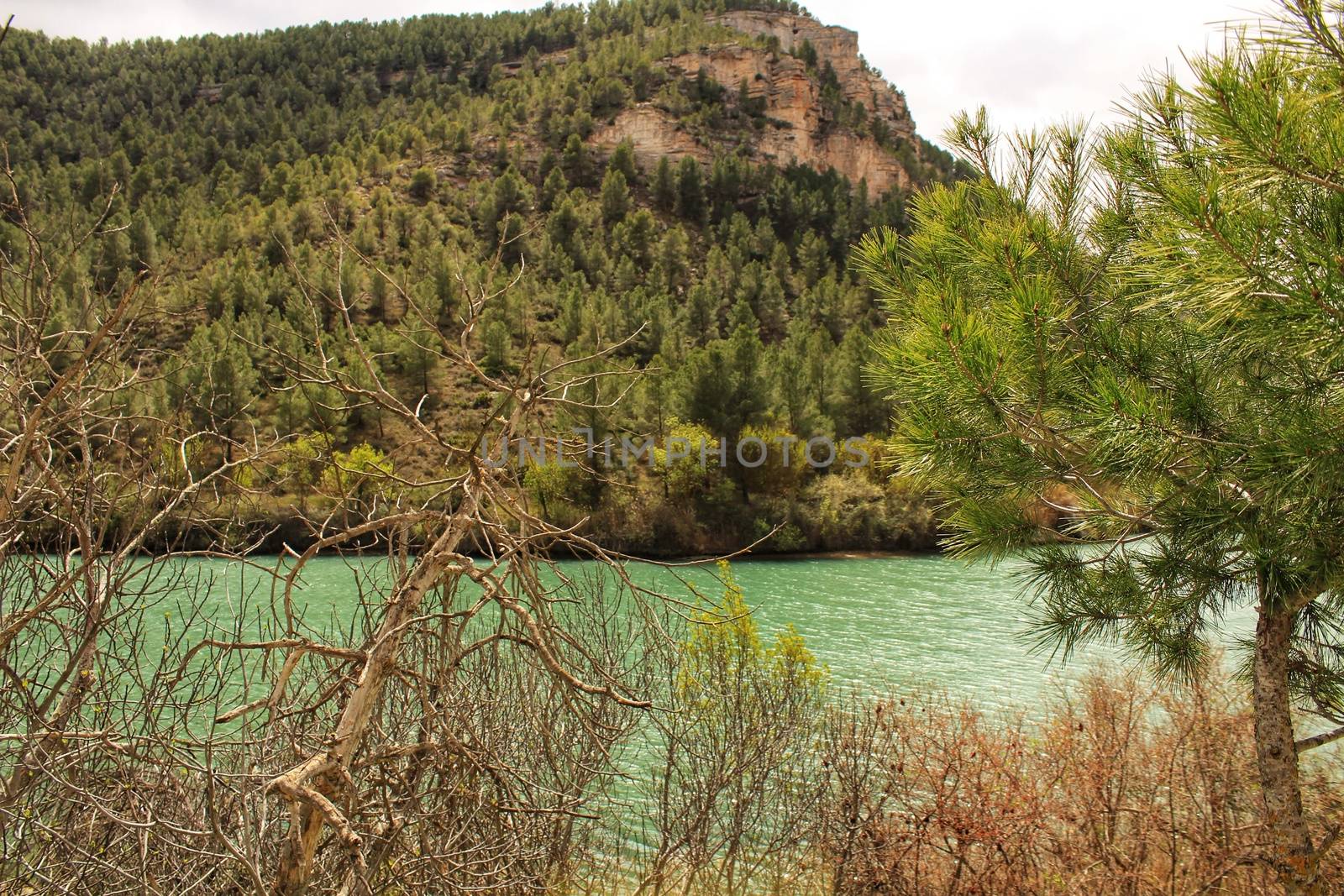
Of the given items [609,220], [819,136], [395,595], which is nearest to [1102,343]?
[395,595]

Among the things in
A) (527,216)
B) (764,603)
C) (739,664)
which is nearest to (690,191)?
(527,216)

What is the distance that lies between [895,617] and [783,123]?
8036cm

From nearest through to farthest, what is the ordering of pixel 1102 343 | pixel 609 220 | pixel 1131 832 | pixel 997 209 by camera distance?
pixel 1102 343 < pixel 997 209 < pixel 1131 832 < pixel 609 220

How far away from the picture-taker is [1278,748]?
3.38 metres

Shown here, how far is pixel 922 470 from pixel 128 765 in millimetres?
2769

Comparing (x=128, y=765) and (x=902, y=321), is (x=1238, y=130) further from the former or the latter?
(x=128, y=765)

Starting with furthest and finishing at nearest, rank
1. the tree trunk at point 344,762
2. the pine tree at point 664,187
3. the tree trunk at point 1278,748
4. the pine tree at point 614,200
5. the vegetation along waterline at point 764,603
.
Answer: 1. the pine tree at point 664,187
2. the pine tree at point 614,200
3. the tree trunk at point 1278,748
4. the vegetation along waterline at point 764,603
5. the tree trunk at point 344,762

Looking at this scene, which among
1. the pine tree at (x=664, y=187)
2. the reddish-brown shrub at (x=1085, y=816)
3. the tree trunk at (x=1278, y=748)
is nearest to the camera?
the tree trunk at (x=1278, y=748)

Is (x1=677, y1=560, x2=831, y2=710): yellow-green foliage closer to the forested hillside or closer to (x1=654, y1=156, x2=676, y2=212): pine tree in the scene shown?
the forested hillside

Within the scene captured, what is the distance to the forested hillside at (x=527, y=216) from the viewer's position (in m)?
31.6

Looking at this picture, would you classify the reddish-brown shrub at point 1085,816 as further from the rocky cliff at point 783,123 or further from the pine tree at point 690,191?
the rocky cliff at point 783,123

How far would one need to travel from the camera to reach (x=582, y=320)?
141 feet

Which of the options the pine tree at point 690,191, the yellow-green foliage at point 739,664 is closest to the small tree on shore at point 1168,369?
A: the yellow-green foliage at point 739,664

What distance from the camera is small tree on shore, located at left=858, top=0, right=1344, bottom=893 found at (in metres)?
2.44
